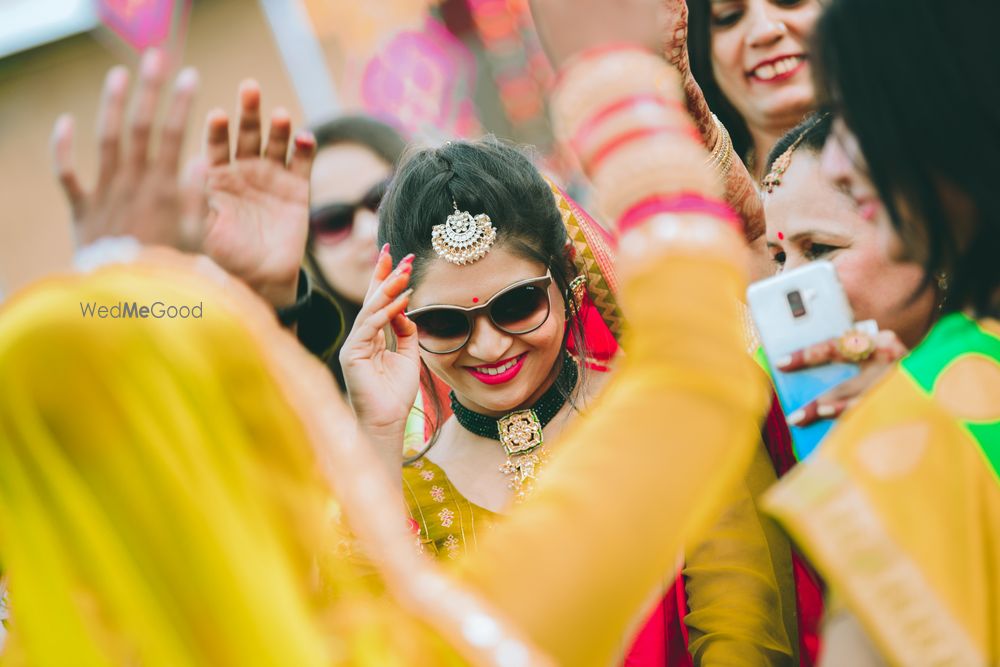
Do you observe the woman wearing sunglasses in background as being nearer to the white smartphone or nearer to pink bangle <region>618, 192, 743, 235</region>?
the white smartphone

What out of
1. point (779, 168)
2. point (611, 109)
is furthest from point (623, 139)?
point (779, 168)

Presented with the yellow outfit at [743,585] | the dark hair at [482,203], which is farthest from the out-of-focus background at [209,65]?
the yellow outfit at [743,585]

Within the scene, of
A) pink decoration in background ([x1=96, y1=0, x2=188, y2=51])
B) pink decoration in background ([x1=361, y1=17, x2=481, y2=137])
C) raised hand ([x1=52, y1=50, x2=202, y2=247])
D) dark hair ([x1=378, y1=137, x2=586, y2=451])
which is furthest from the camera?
pink decoration in background ([x1=361, y1=17, x2=481, y2=137])

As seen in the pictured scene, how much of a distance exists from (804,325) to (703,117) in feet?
2.83

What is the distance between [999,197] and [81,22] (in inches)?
303

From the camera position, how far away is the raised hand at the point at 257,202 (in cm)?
142

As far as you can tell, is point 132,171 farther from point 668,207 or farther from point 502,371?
point 502,371

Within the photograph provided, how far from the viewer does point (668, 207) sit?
38.2 inches

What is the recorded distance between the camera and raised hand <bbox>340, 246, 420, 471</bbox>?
6.66 feet

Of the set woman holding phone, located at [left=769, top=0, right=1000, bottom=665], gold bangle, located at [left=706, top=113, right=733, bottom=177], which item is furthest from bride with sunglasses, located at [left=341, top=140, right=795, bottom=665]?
woman holding phone, located at [left=769, top=0, right=1000, bottom=665]

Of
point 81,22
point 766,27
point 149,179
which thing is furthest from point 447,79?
point 149,179

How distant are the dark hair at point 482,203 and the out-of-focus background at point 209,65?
3.80 metres

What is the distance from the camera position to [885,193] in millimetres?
1172

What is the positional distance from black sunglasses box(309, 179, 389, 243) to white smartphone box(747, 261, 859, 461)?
6.97 feet
